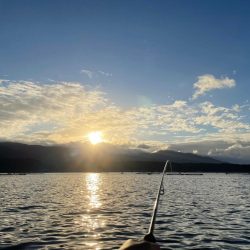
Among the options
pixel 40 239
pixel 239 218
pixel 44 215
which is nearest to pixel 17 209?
pixel 44 215

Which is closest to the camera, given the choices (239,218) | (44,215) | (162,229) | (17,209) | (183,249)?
(183,249)

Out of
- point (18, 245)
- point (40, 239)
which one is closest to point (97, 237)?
point (40, 239)

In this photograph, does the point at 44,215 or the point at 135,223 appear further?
the point at 44,215

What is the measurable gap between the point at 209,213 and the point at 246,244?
19.3 meters

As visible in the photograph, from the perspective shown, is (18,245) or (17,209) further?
(17,209)

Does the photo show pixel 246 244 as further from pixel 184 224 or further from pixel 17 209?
pixel 17 209

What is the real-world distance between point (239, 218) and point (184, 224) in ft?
26.3

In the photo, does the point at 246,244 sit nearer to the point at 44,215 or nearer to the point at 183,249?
the point at 183,249

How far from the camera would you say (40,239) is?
31562mm

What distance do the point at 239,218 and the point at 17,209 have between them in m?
27.6

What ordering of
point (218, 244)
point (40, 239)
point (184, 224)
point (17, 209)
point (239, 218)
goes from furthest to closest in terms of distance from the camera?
point (17, 209)
point (239, 218)
point (184, 224)
point (40, 239)
point (218, 244)

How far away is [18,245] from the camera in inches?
1143

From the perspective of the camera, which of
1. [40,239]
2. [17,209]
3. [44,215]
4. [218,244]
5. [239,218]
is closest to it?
[218,244]

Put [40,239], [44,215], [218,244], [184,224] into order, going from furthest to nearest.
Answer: [44,215] < [184,224] < [40,239] < [218,244]
